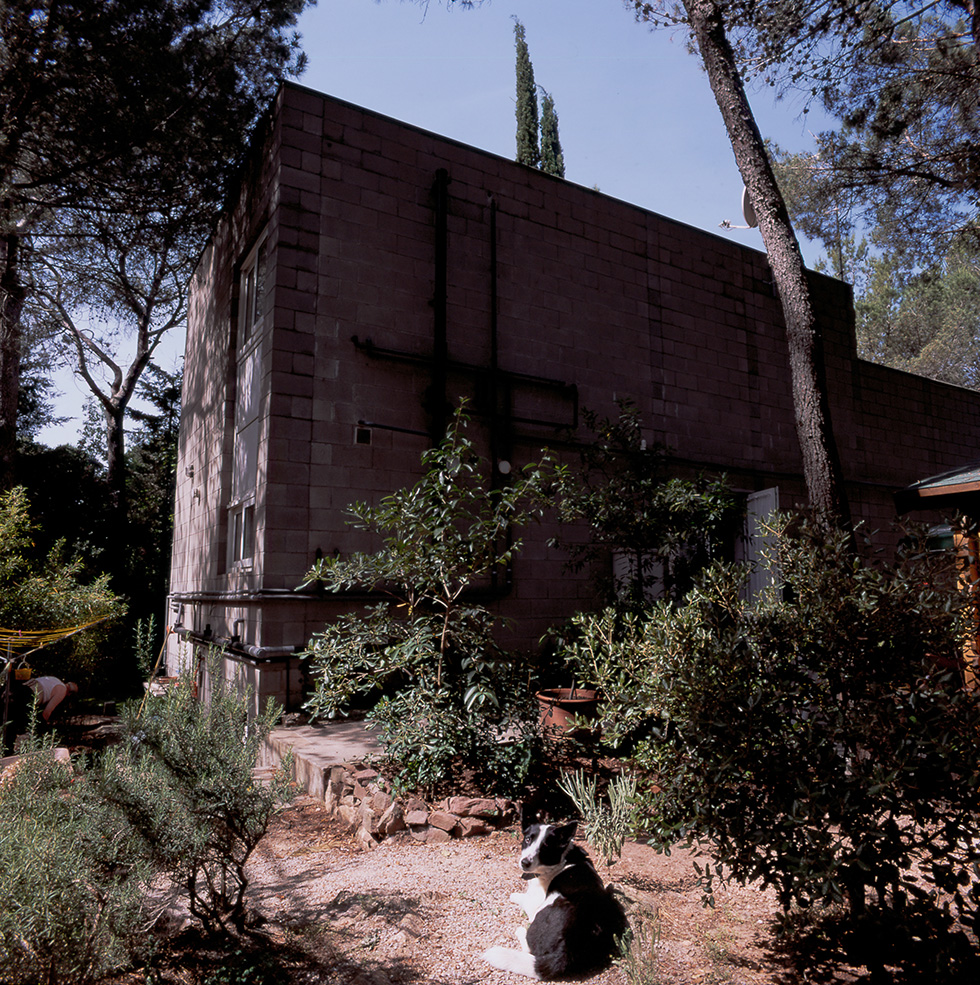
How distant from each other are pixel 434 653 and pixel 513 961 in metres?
1.97

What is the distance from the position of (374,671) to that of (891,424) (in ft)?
40.0

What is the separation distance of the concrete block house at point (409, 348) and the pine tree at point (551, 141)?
1367 cm

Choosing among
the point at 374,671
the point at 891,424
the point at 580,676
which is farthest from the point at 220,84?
the point at 891,424

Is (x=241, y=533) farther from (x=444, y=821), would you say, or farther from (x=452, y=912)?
(x=452, y=912)

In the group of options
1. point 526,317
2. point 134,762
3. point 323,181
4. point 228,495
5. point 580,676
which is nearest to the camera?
point 134,762

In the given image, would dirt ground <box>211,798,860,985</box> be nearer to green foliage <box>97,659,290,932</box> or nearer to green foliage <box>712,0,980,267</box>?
green foliage <box>97,659,290,932</box>

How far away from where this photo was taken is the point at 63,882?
2.21 m

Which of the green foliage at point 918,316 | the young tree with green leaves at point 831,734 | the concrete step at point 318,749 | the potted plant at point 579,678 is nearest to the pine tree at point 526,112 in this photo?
the green foliage at point 918,316

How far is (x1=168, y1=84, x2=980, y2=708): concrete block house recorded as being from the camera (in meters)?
7.21

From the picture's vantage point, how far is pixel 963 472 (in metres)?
6.83

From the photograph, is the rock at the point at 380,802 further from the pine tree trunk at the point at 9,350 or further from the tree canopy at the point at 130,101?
the pine tree trunk at the point at 9,350

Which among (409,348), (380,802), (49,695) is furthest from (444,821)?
(49,695)

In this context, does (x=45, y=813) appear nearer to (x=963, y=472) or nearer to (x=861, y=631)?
(x=861, y=631)

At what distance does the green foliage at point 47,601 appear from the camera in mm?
8594
